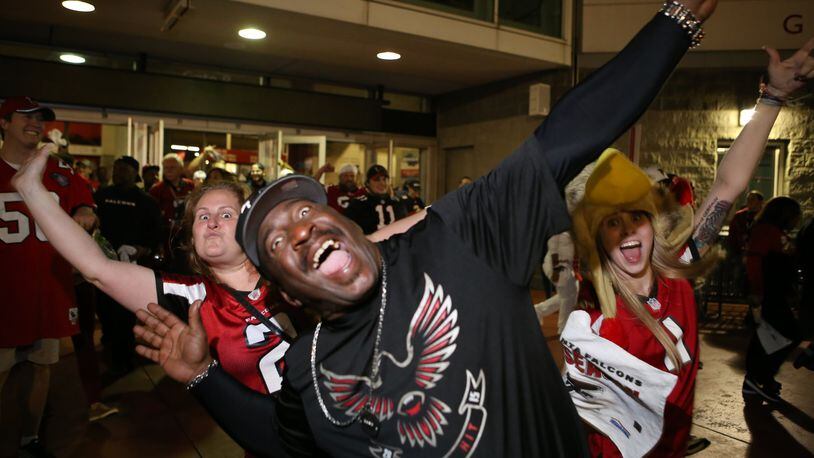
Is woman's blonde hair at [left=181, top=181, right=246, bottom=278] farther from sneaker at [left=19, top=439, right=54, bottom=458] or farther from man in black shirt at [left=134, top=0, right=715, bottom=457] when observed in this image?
sneaker at [left=19, top=439, right=54, bottom=458]

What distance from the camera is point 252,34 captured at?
9094 mm

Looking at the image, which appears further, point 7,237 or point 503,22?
point 503,22

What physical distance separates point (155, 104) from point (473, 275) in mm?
10804

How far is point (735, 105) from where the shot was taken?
10438 millimetres

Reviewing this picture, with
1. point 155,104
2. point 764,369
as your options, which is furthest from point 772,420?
point 155,104

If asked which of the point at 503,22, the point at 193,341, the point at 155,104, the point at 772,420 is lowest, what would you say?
the point at 772,420

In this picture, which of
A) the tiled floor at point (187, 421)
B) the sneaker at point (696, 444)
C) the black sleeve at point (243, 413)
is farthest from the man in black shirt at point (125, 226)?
the sneaker at point (696, 444)

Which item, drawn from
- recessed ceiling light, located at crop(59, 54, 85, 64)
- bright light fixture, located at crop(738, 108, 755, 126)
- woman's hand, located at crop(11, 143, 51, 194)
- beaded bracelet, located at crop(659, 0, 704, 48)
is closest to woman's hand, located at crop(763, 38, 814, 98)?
beaded bracelet, located at crop(659, 0, 704, 48)

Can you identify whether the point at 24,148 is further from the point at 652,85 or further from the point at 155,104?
the point at 155,104

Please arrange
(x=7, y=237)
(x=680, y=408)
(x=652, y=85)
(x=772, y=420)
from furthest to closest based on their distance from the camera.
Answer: (x=772, y=420), (x=7, y=237), (x=680, y=408), (x=652, y=85)

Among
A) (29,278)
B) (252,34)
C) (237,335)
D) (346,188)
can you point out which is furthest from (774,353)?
(252,34)

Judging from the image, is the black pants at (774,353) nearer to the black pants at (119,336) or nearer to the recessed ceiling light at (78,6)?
the black pants at (119,336)

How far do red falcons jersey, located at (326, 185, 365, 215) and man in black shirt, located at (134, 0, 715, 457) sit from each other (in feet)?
22.8

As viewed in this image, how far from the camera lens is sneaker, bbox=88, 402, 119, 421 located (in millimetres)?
4789
